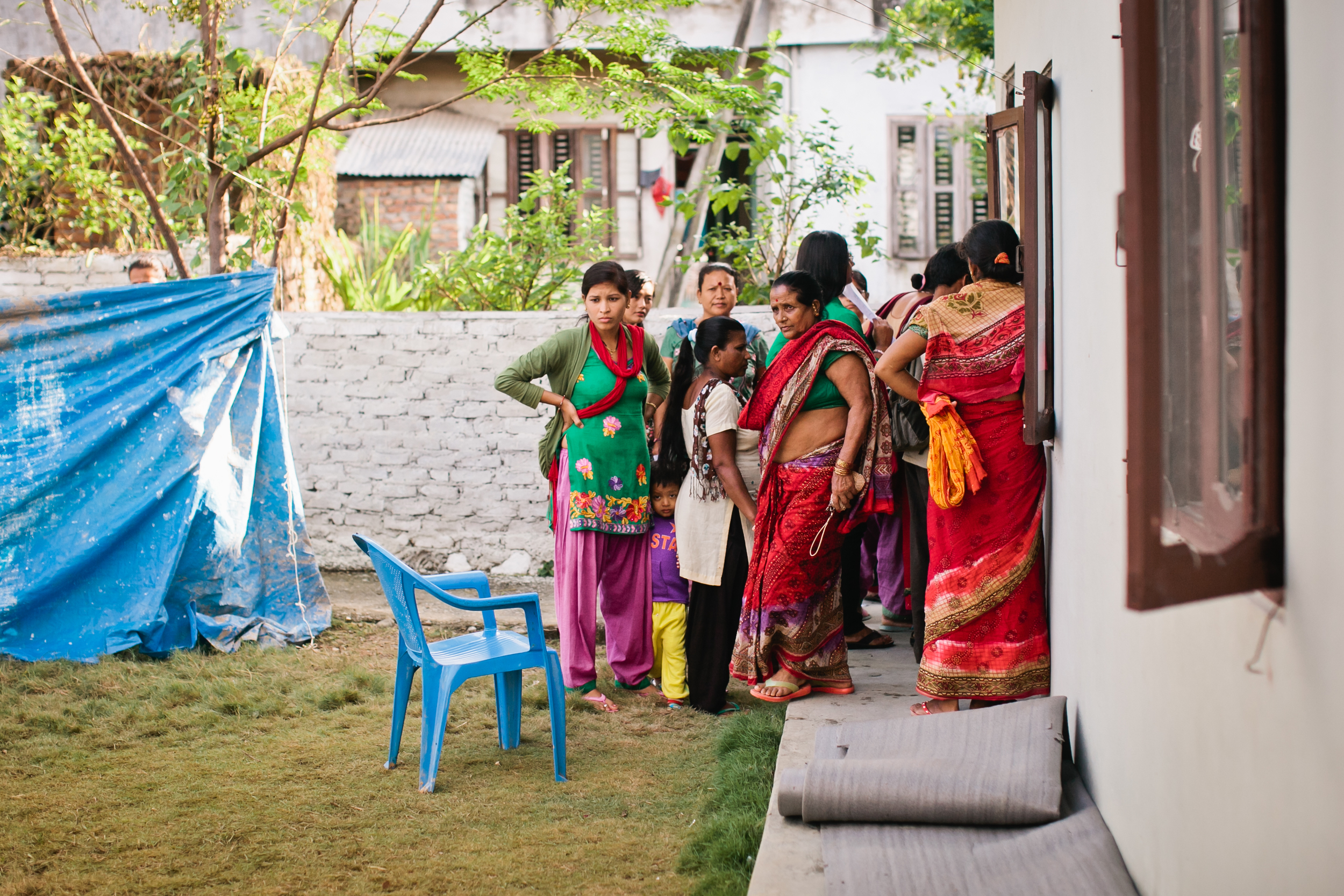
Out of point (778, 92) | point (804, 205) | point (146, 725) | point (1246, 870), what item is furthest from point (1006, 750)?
point (778, 92)

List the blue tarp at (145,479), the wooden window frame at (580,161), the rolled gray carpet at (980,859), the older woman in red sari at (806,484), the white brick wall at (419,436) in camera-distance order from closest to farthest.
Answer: the rolled gray carpet at (980,859) → the older woman in red sari at (806,484) → the blue tarp at (145,479) → the white brick wall at (419,436) → the wooden window frame at (580,161)

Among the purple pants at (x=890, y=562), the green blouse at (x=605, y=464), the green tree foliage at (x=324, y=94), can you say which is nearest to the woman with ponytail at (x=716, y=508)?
the green blouse at (x=605, y=464)

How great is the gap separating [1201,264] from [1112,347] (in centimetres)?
87

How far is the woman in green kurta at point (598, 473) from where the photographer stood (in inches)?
186

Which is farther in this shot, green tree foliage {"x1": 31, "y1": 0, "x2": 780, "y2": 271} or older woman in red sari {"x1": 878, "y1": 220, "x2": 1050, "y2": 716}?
green tree foliage {"x1": 31, "y1": 0, "x2": 780, "y2": 271}

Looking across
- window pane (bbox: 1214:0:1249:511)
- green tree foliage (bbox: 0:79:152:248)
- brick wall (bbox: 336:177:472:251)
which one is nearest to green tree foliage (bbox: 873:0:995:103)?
brick wall (bbox: 336:177:472:251)

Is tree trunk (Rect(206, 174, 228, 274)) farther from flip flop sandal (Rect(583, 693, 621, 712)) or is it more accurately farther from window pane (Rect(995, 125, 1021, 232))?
window pane (Rect(995, 125, 1021, 232))

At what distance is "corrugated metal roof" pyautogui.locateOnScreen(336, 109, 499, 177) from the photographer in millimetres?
11758

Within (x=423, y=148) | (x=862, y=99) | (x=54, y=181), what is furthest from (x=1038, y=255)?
(x=423, y=148)

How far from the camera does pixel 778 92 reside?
802cm

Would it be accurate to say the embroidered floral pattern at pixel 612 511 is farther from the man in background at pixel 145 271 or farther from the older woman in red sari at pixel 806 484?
the man in background at pixel 145 271

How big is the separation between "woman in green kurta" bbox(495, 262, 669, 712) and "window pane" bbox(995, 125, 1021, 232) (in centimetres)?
166

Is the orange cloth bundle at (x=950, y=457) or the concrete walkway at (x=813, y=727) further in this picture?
the orange cloth bundle at (x=950, y=457)

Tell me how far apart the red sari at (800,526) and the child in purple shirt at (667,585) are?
427 mm
